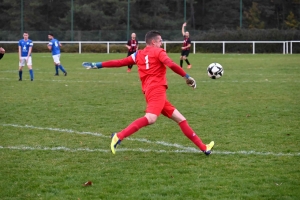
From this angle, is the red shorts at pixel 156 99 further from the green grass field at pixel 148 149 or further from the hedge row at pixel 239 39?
the hedge row at pixel 239 39

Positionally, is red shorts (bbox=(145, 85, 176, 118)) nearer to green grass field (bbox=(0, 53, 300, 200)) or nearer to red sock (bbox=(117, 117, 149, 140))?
red sock (bbox=(117, 117, 149, 140))

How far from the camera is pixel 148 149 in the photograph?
8398 millimetres

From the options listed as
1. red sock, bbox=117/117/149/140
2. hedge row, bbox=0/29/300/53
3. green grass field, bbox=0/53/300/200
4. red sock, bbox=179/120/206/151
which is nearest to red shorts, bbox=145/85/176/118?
red sock, bbox=117/117/149/140

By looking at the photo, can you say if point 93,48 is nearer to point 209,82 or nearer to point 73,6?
point 73,6

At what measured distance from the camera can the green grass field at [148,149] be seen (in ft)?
20.4

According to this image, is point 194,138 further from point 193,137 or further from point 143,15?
point 143,15

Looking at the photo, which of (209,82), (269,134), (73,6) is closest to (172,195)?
(269,134)

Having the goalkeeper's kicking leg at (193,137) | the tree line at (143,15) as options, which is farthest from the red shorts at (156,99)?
the tree line at (143,15)

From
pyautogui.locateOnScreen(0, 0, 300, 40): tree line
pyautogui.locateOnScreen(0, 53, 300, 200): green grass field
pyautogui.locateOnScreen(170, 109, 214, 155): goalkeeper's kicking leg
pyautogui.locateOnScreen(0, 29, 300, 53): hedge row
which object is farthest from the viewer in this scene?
pyautogui.locateOnScreen(0, 0, 300, 40): tree line

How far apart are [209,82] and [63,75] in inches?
285

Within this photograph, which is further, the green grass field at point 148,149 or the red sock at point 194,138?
the red sock at point 194,138

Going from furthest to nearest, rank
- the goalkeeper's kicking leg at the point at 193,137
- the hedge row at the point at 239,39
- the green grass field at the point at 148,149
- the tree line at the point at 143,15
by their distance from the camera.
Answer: the tree line at the point at 143,15 < the hedge row at the point at 239,39 < the goalkeeper's kicking leg at the point at 193,137 < the green grass field at the point at 148,149

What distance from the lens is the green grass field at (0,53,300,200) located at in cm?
621

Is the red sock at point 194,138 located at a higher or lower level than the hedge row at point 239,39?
lower
